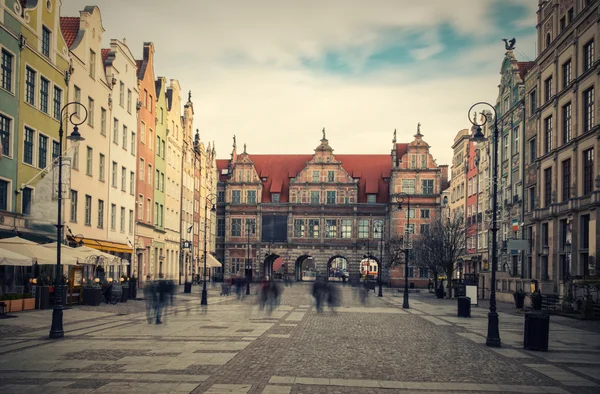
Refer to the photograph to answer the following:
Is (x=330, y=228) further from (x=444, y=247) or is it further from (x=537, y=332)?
(x=537, y=332)

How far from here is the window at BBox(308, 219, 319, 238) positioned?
3684 inches

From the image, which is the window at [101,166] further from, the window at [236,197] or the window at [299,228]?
the window at [236,197]

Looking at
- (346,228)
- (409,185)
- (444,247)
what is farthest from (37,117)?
(409,185)

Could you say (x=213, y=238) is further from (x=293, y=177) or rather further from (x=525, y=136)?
(x=525, y=136)

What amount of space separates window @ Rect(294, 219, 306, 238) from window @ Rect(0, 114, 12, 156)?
63.9 meters

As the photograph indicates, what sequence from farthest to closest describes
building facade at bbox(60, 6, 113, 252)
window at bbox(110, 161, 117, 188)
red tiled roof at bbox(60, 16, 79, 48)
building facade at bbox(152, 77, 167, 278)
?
building facade at bbox(152, 77, 167, 278), window at bbox(110, 161, 117, 188), red tiled roof at bbox(60, 16, 79, 48), building facade at bbox(60, 6, 113, 252)

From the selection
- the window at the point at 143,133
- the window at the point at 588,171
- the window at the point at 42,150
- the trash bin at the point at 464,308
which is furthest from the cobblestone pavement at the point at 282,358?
the window at the point at 143,133

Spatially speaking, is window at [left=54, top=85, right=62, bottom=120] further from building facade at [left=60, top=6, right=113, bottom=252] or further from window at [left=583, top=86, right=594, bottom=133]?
window at [left=583, top=86, right=594, bottom=133]

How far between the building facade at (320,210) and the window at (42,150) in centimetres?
5628

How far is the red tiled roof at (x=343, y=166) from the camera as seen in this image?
315 feet

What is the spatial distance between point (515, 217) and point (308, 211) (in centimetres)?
4496

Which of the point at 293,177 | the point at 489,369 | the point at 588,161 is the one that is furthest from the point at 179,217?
the point at 489,369

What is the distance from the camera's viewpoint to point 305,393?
11312 millimetres

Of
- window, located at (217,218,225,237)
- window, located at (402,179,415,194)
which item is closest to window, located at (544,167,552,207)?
window, located at (402,179,415,194)
